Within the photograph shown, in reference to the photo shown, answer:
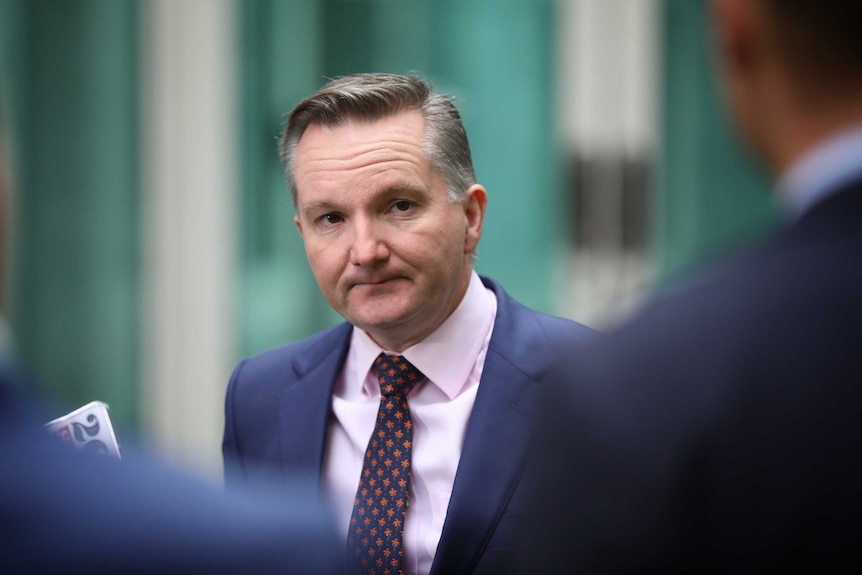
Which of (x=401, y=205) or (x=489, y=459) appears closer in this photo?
(x=489, y=459)

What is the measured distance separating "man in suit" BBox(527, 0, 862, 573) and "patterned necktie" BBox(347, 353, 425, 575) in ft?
2.39

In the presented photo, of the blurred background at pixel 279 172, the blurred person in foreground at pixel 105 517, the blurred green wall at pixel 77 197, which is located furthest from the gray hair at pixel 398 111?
the blurred green wall at pixel 77 197

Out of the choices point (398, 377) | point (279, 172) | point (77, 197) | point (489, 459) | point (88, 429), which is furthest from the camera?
point (279, 172)

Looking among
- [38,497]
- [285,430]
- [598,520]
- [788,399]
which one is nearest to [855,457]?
[788,399]

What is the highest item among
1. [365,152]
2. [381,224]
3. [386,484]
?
[365,152]

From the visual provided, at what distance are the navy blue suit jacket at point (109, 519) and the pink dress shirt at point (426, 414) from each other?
0.79m

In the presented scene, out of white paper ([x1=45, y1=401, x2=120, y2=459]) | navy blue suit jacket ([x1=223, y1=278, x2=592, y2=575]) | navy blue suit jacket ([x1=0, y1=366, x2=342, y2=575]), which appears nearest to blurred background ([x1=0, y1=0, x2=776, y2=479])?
navy blue suit jacket ([x1=223, y1=278, x2=592, y2=575])

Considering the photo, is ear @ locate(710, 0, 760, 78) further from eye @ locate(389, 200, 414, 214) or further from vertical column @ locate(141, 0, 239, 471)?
vertical column @ locate(141, 0, 239, 471)

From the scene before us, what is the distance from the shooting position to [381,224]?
4.66 ft

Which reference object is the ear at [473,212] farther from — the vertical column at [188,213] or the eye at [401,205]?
the vertical column at [188,213]

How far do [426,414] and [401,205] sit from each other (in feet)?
0.99

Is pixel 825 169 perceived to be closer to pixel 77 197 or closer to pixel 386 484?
pixel 386 484

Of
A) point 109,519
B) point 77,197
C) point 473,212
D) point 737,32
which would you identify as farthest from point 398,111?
point 77,197

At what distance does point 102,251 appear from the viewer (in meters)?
3.28
